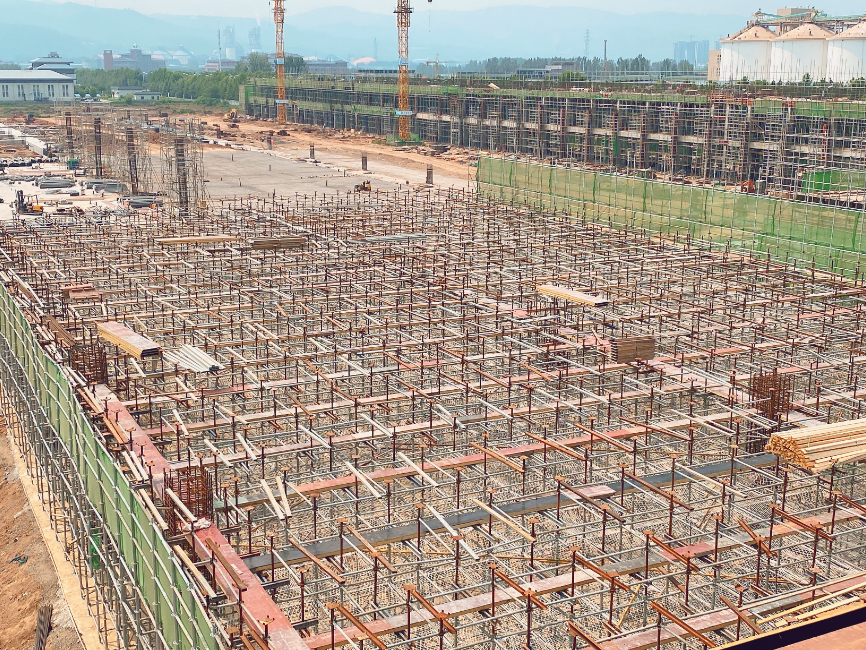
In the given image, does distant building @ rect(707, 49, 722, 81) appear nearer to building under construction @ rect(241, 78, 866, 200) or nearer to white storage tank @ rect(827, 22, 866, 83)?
white storage tank @ rect(827, 22, 866, 83)

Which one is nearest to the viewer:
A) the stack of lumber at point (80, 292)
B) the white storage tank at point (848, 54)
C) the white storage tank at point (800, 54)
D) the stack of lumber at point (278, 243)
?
the stack of lumber at point (80, 292)

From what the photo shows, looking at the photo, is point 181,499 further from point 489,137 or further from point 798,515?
point 489,137

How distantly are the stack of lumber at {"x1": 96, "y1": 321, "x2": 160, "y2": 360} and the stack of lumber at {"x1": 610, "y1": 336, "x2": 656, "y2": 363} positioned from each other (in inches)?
480

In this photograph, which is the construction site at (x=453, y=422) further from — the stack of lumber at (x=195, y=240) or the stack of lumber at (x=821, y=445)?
the stack of lumber at (x=195, y=240)

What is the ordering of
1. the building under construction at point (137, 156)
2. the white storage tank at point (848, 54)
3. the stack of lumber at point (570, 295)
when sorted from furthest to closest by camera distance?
the white storage tank at point (848, 54)
the building under construction at point (137, 156)
the stack of lumber at point (570, 295)

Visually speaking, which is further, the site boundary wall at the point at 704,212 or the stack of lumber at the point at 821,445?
the site boundary wall at the point at 704,212

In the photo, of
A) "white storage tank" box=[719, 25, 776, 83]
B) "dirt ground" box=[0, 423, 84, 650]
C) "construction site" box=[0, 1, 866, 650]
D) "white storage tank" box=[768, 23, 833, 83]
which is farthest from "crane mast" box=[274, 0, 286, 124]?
"dirt ground" box=[0, 423, 84, 650]

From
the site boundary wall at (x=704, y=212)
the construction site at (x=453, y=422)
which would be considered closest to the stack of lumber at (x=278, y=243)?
the construction site at (x=453, y=422)

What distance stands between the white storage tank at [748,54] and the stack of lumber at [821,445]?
334 ft

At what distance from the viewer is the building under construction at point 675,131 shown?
68750mm

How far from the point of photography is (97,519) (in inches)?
859

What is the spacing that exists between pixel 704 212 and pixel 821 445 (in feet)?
91.1

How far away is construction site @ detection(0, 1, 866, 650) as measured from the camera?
15984 millimetres

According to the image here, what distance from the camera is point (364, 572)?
16062mm
